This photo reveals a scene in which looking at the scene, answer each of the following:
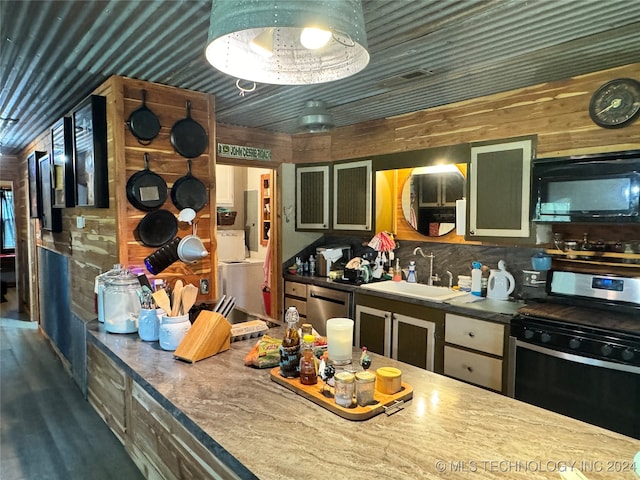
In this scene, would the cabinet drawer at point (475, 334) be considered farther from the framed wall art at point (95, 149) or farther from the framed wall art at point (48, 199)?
the framed wall art at point (48, 199)

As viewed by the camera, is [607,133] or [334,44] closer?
[334,44]

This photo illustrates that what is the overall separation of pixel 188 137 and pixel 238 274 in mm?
2583

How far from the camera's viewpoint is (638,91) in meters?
2.44

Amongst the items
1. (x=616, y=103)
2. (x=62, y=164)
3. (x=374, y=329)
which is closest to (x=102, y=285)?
(x=62, y=164)

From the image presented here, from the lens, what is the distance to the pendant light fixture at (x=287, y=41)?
1029 mm

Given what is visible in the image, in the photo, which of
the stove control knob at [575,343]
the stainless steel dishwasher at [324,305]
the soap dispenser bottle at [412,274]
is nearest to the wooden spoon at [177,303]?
the stainless steel dishwasher at [324,305]

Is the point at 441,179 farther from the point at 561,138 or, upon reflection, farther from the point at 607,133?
the point at 607,133

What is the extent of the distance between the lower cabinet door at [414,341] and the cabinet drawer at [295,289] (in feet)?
3.87

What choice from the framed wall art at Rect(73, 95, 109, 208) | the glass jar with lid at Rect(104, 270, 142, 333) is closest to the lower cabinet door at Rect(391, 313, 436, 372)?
the glass jar with lid at Rect(104, 270, 142, 333)

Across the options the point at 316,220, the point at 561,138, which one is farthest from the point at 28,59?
the point at 561,138

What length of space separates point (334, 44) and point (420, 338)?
2404 mm

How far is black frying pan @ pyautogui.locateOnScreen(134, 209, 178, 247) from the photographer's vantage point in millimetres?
2766

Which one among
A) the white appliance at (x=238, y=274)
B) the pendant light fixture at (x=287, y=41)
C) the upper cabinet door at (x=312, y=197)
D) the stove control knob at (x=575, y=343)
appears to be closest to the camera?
the pendant light fixture at (x=287, y=41)

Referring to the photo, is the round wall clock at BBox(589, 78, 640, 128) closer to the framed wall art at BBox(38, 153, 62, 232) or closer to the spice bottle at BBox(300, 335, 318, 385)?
the spice bottle at BBox(300, 335, 318, 385)
